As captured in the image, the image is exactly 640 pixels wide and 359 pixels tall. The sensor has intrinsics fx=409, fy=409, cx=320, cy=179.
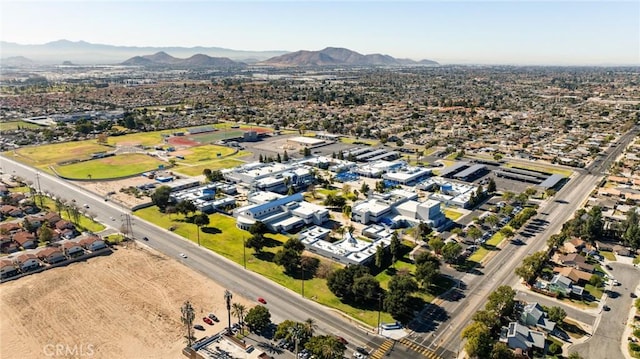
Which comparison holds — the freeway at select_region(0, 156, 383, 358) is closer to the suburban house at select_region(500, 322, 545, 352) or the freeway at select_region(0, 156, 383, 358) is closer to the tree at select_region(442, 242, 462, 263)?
the suburban house at select_region(500, 322, 545, 352)

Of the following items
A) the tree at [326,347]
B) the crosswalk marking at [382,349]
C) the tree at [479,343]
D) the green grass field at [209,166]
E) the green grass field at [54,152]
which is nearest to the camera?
the tree at [326,347]

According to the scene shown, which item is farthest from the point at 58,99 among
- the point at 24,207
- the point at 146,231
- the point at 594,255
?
A: the point at 594,255

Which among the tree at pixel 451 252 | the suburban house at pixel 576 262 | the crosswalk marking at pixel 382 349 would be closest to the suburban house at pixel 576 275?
the suburban house at pixel 576 262

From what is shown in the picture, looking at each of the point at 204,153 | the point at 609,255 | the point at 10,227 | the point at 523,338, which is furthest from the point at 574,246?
the point at 204,153

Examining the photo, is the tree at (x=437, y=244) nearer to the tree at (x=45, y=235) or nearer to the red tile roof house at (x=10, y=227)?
the tree at (x=45, y=235)

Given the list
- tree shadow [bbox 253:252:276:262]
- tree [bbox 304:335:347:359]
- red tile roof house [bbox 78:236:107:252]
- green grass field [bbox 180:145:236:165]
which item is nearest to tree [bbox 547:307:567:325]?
tree [bbox 304:335:347:359]

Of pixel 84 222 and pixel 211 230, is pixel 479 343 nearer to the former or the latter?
pixel 211 230
